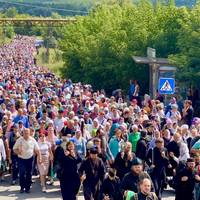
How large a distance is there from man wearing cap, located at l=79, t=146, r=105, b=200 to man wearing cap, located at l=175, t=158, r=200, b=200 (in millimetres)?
1409

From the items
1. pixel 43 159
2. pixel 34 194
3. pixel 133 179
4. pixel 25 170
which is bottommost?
pixel 34 194

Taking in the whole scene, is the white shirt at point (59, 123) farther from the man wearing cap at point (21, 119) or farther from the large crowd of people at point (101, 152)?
the man wearing cap at point (21, 119)

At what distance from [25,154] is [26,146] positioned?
0.19m

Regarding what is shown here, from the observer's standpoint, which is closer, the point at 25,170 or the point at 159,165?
the point at 159,165

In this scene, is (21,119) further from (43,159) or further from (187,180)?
(187,180)

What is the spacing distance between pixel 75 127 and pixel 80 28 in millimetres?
34323

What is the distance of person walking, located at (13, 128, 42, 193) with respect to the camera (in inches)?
730

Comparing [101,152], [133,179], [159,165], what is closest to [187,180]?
[159,165]

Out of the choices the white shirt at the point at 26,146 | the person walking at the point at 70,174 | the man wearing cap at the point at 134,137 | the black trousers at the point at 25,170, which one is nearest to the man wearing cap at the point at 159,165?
the person walking at the point at 70,174

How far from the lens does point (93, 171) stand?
15797 mm

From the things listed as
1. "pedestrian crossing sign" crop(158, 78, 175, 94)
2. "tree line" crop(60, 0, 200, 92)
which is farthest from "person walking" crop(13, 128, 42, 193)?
"tree line" crop(60, 0, 200, 92)

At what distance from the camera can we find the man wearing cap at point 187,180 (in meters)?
15.3

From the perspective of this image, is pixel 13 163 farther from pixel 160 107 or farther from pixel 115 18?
pixel 115 18

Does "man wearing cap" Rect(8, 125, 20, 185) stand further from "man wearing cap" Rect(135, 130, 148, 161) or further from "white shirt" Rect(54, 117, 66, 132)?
"man wearing cap" Rect(135, 130, 148, 161)
